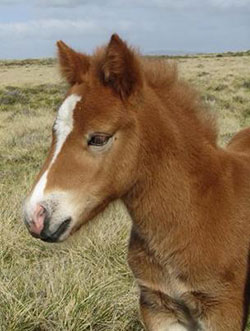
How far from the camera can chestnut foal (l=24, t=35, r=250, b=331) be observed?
3113 millimetres

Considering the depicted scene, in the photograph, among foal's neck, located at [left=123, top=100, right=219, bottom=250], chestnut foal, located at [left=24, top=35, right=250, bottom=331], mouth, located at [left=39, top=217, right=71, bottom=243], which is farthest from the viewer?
foal's neck, located at [left=123, top=100, right=219, bottom=250]

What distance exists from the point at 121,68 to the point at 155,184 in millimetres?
755

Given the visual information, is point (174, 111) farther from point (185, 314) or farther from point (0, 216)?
point (0, 216)

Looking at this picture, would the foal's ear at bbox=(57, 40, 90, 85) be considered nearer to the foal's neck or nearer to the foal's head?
the foal's head

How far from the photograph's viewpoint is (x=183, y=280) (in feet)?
11.5

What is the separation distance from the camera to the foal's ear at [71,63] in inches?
135

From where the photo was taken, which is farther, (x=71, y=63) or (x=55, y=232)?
(x=71, y=63)

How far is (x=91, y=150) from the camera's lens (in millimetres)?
3133

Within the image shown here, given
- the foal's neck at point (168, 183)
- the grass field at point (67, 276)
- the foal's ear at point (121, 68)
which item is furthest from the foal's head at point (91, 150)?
the grass field at point (67, 276)

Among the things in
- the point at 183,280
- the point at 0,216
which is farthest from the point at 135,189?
the point at 0,216

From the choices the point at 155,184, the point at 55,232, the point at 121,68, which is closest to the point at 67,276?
the point at 155,184

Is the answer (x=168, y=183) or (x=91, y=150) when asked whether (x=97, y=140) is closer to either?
(x=91, y=150)

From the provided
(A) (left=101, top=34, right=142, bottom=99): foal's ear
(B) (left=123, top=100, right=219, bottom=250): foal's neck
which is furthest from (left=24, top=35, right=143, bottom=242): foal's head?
(B) (left=123, top=100, right=219, bottom=250): foal's neck

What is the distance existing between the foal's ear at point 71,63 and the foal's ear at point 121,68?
0.22 meters
